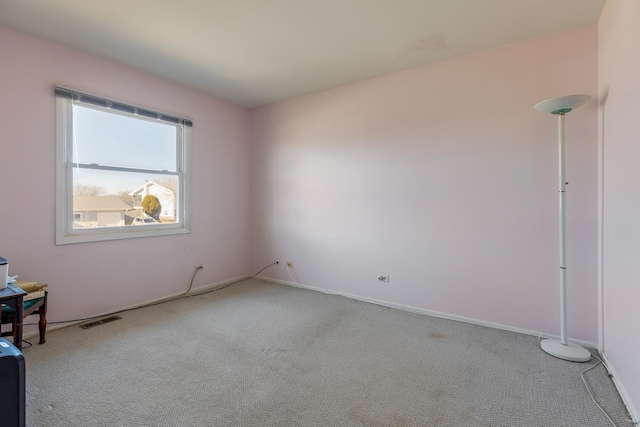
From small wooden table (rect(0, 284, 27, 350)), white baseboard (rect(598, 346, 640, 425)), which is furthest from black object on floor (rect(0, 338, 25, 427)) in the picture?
white baseboard (rect(598, 346, 640, 425))

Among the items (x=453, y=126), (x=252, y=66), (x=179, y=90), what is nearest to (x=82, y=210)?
(x=179, y=90)

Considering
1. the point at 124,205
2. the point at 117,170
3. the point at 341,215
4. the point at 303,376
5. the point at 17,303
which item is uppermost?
the point at 117,170

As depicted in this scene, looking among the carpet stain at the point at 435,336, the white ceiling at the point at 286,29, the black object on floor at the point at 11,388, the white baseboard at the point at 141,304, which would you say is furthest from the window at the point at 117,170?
the carpet stain at the point at 435,336

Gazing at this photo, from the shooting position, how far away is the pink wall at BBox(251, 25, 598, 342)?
7.84 feet

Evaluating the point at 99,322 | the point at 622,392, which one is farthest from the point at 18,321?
the point at 622,392

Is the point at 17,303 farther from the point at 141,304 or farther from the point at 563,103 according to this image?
the point at 563,103

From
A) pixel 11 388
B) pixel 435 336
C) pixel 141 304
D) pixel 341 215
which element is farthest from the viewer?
pixel 341 215

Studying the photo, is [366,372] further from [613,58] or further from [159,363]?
[613,58]

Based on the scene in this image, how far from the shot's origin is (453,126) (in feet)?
9.46

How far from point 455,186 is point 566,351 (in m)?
1.56

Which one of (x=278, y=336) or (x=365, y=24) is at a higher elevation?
(x=365, y=24)

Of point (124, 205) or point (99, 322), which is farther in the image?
point (124, 205)

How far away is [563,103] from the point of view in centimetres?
204

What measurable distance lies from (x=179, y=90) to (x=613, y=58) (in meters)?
4.06
